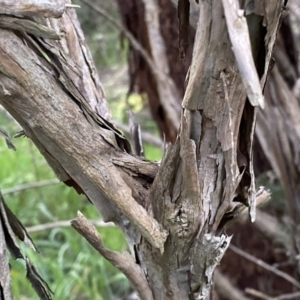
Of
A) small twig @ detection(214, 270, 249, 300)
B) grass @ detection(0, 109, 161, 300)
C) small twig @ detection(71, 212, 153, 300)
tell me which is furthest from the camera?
grass @ detection(0, 109, 161, 300)

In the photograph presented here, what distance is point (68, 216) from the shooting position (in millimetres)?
1783

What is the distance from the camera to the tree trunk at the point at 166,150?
0.96 feet

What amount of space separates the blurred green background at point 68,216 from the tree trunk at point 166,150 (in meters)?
0.89

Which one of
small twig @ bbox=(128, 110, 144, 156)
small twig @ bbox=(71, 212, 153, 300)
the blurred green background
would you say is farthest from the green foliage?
small twig @ bbox=(71, 212, 153, 300)

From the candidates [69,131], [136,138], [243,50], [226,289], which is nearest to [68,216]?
[226,289]

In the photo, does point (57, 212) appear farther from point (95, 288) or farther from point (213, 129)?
point (213, 129)

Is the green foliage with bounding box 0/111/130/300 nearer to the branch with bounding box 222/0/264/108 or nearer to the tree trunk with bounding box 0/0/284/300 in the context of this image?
the tree trunk with bounding box 0/0/284/300

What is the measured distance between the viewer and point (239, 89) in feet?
0.98

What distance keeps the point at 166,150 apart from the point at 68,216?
4.90 feet

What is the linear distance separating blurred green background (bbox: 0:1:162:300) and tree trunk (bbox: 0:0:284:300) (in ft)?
2.91

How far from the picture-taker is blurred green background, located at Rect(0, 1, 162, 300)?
1413 mm

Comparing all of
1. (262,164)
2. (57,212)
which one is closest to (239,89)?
(262,164)

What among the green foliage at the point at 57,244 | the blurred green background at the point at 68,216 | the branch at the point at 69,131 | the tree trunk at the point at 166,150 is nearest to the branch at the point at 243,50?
the tree trunk at the point at 166,150

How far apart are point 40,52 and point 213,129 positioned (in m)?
0.13
